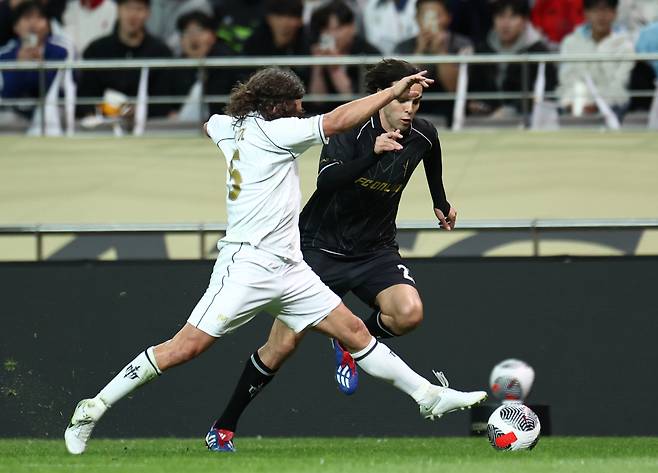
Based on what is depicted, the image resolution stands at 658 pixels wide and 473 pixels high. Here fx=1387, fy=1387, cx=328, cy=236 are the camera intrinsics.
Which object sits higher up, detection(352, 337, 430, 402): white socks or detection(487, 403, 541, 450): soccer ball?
detection(352, 337, 430, 402): white socks

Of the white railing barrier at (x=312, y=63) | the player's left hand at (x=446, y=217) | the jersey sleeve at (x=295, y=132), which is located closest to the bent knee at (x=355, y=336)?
the jersey sleeve at (x=295, y=132)

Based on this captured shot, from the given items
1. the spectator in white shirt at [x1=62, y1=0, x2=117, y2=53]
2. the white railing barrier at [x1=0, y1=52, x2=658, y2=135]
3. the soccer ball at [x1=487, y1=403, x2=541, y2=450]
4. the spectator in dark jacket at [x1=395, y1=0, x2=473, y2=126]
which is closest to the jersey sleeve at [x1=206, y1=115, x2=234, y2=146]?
the soccer ball at [x1=487, y1=403, x2=541, y2=450]

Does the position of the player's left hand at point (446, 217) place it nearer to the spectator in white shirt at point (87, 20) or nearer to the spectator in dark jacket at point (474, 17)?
the spectator in dark jacket at point (474, 17)

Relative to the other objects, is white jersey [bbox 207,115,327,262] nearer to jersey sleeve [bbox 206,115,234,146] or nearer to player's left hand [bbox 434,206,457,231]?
jersey sleeve [bbox 206,115,234,146]

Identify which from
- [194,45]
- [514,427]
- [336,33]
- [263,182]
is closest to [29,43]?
[194,45]

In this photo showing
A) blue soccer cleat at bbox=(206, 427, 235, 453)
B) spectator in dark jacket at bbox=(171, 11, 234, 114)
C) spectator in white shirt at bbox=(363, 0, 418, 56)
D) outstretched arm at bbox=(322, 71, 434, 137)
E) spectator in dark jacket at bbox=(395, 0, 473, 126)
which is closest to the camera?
outstretched arm at bbox=(322, 71, 434, 137)

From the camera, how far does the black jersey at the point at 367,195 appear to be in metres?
8.52

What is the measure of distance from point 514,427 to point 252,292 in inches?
68.3

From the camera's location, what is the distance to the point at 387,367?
7887mm

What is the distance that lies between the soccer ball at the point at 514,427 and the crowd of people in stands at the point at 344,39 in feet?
19.4

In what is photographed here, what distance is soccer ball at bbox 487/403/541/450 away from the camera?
26.0 ft

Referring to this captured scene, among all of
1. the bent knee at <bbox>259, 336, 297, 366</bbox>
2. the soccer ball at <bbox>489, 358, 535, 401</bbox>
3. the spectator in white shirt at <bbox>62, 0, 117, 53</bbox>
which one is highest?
the spectator in white shirt at <bbox>62, 0, 117, 53</bbox>

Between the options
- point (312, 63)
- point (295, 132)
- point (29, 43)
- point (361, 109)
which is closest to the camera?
point (361, 109)

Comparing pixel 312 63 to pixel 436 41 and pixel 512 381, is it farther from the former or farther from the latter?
pixel 512 381
